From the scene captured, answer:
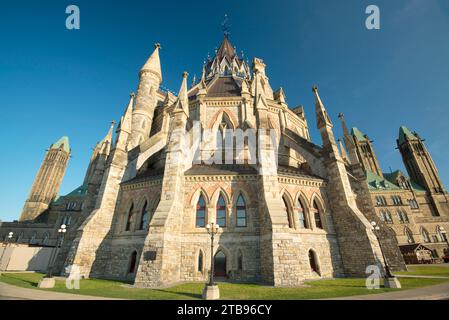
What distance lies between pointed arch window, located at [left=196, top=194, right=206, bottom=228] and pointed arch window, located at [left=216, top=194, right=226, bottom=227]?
1.05 metres

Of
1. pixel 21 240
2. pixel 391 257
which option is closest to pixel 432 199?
pixel 391 257

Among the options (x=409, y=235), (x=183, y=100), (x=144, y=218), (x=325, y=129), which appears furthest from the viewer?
(x=409, y=235)

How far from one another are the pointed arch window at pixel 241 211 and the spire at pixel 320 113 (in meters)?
10.6

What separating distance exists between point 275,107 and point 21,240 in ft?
185

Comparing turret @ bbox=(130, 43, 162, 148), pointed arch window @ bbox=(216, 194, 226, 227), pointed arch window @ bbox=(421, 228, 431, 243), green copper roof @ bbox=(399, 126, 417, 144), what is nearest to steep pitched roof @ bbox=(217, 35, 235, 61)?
turret @ bbox=(130, 43, 162, 148)

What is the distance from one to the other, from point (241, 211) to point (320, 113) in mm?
12240

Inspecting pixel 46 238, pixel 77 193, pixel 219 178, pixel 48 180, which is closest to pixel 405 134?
pixel 219 178

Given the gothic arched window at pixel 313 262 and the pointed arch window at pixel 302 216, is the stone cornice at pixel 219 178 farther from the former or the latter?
the gothic arched window at pixel 313 262

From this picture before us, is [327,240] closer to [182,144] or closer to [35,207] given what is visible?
[182,144]

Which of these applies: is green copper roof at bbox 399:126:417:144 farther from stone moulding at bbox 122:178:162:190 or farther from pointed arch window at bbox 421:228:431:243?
stone moulding at bbox 122:178:162:190

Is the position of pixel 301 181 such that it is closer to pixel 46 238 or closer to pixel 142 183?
pixel 142 183

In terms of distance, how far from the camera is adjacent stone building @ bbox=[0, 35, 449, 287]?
13.5m

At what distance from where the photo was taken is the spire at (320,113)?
19.7 m

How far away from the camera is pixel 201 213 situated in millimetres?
15945
